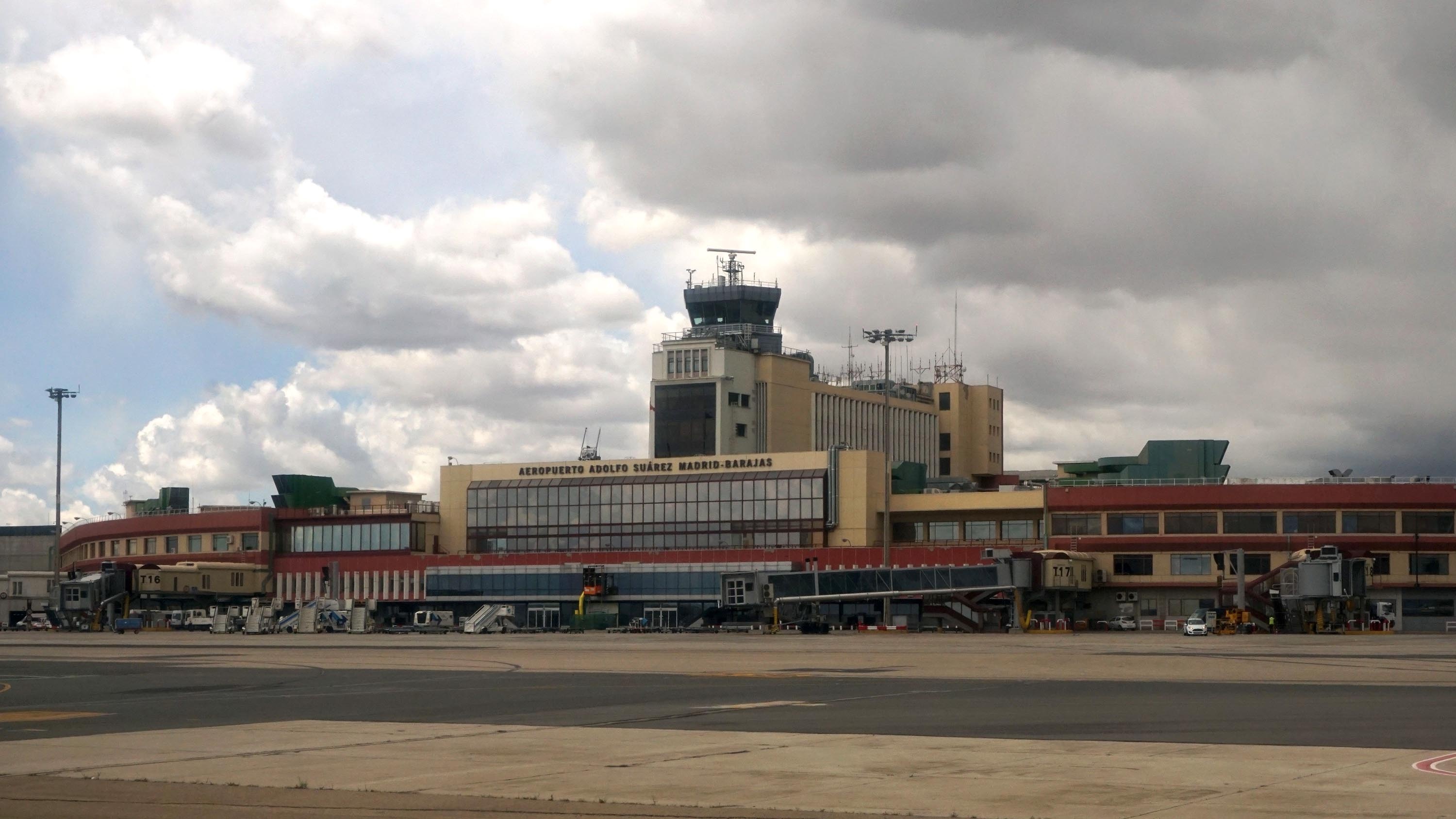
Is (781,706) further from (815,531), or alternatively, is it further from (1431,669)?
(815,531)

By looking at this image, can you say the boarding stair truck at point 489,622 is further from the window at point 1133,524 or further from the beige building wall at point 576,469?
the window at point 1133,524

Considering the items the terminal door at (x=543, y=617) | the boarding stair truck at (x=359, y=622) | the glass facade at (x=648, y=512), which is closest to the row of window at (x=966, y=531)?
the glass facade at (x=648, y=512)

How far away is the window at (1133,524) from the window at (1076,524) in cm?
111

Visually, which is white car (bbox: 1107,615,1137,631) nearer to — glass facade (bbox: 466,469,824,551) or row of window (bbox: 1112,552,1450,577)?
row of window (bbox: 1112,552,1450,577)

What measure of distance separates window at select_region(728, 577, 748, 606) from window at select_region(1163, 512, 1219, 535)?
136 feet

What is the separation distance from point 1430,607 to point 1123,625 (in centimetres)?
2847

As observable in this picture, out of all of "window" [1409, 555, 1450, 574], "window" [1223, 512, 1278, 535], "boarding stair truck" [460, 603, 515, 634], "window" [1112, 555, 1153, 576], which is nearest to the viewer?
"boarding stair truck" [460, 603, 515, 634]

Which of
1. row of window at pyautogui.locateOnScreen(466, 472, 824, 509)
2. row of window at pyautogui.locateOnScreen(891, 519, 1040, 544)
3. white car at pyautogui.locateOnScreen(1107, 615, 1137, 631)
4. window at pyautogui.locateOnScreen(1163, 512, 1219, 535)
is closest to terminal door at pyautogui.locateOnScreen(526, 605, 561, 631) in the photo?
row of window at pyautogui.locateOnScreen(466, 472, 824, 509)

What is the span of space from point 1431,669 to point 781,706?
25401mm

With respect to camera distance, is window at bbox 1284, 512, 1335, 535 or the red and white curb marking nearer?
the red and white curb marking

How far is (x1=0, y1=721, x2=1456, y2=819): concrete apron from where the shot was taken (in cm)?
1867

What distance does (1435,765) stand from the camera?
2156cm

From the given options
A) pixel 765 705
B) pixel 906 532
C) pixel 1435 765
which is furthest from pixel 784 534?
pixel 1435 765

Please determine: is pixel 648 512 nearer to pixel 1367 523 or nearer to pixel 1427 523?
pixel 1367 523
